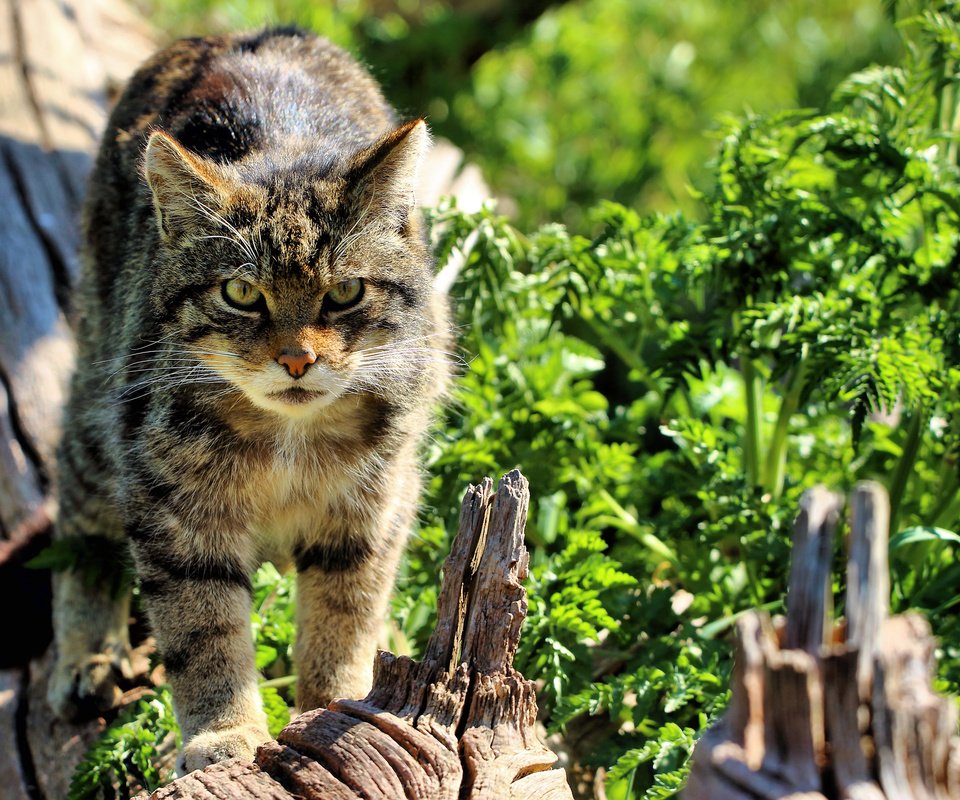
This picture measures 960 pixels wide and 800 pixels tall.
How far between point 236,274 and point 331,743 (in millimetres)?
1230

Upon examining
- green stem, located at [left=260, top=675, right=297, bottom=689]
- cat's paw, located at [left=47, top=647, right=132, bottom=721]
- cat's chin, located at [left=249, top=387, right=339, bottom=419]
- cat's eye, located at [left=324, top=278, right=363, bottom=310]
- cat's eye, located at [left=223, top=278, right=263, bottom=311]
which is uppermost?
cat's eye, located at [left=324, top=278, right=363, bottom=310]

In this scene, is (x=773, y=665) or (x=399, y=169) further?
(x=399, y=169)

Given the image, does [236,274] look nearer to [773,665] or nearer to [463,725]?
[463,725]

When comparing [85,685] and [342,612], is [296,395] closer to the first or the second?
[342,612]

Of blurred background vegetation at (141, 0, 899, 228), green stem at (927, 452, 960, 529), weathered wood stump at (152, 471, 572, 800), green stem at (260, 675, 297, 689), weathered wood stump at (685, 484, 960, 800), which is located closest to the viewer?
weathered wood stump at (685, 484, 960, 800)

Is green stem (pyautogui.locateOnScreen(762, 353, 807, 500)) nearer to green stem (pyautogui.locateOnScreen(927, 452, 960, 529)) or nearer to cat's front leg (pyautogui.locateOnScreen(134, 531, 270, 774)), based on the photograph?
green stem (pyautogui.locateOnScreen(927, 452, 960, 529))

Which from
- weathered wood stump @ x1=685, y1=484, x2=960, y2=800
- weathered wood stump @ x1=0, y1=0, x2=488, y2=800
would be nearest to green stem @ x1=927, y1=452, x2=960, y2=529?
weathered wood stump @ x1=685, y1=484, x2=960, y2=800

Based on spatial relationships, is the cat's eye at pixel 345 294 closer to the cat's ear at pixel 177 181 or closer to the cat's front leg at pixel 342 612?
the cat's ear at pixel 177 181

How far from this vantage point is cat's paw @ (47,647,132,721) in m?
3.61

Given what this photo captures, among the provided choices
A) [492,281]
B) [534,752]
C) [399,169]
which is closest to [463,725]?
[534,752]

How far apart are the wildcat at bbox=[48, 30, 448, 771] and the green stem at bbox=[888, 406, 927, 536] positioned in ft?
4.83

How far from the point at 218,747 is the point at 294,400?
3.01 ft

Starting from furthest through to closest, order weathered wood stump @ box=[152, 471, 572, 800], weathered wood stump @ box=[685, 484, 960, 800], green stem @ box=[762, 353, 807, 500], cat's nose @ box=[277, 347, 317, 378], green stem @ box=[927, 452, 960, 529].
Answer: green stem @ box=[762, 353, 807, 500] < green stem @ box=[927, 452, 960, 529] < cat's nose @ box=[277, 347, 317, 378] < weathered wood stump @ box=[152, 471, 572, 800] < weathered wood stump @ box=[685, 484, 960, 800]

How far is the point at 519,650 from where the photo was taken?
3301 millimetres
